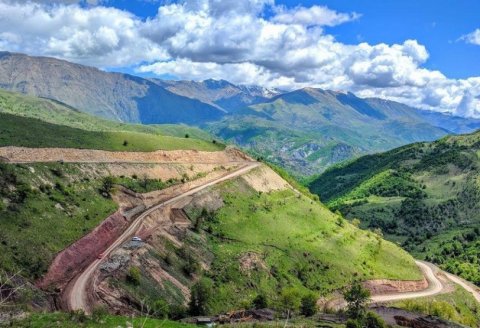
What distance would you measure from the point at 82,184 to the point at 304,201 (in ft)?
304

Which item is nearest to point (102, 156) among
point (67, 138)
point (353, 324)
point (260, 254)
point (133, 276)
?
point (67, 138)

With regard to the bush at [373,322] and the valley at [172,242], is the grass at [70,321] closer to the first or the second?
the valley at [172,242]

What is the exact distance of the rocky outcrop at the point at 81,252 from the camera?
265 feet

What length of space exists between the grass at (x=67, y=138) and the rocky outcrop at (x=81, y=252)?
35.4 meters

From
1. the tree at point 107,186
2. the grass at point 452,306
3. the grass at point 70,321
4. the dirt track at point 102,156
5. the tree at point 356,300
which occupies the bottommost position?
the grass at point 452,306

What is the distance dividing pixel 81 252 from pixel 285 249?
217ft

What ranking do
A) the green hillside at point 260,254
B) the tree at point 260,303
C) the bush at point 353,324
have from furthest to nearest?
the green hillside at point 260,254 → the tree at point 260,303 → the bush at point 353,324

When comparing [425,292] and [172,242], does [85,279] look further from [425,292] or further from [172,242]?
[425,292]

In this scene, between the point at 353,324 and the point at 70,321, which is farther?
the point at 353,324

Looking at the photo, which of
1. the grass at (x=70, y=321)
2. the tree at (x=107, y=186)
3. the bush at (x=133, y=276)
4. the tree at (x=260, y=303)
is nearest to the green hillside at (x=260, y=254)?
the bush at (x=133, y=276)

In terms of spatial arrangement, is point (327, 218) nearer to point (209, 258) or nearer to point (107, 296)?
point (209, 258)

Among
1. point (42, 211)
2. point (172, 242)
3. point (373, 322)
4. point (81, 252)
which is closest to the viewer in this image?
point (373, 322)

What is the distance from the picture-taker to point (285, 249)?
139875mm

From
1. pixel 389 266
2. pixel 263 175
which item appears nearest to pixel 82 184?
pixel 263 175
